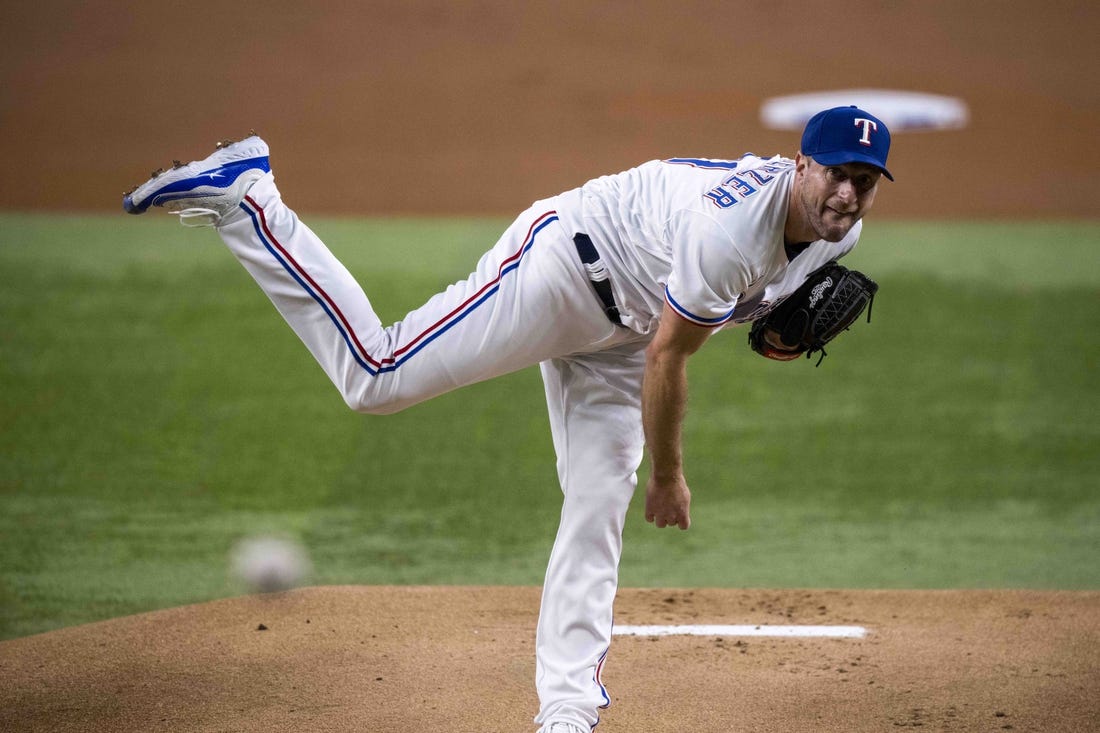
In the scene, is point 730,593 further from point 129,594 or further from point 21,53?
point 21,53

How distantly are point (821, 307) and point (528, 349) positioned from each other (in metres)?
0.68

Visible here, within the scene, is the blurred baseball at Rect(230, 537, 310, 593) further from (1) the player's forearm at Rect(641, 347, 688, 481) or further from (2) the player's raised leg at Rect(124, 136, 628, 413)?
(1) the player's forearm at Rect(641, 347, 688, 481)

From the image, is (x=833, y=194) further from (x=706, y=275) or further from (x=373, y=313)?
(x=373, y=313)

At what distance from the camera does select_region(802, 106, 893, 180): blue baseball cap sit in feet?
8.41

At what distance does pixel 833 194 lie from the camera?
102 inches

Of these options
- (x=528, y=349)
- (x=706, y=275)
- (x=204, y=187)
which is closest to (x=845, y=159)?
(x=706, y=275)

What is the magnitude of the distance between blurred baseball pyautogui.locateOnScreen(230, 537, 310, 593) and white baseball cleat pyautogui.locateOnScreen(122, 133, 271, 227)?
1477mm

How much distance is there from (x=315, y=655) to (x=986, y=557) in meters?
2.59

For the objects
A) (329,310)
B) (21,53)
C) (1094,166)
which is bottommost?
(329,310)

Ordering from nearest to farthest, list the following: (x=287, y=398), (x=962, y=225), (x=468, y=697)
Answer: (x=468, y=697) < (x=287, y=398) < (x=962, y=225)

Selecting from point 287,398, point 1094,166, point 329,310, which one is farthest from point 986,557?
point 1094,166

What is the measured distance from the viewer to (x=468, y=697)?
324 cm

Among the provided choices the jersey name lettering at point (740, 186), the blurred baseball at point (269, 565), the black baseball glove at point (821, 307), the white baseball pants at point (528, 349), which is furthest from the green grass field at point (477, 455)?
the jersey name lettering at point (740, 186)

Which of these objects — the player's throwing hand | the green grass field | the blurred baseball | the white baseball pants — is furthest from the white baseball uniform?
the green grass field
